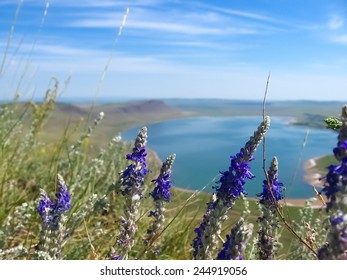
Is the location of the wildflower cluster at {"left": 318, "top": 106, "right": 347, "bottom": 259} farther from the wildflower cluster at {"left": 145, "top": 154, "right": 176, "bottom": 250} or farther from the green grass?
the green grass

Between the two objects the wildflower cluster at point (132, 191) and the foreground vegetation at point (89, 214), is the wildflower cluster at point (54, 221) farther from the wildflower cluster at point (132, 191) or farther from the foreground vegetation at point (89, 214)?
the wildflower cluster at point (132, 191)

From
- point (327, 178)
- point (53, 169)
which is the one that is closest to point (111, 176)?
point (53, 169)

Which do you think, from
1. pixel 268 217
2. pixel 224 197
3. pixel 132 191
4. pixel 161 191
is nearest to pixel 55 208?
pixel 132 191

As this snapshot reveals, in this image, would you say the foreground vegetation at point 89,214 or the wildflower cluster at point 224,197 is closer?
the wildflower cluster at point 224,197

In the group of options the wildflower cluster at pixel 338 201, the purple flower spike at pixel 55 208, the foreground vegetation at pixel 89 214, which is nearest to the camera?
the wildflower cluster at pixel 338 201

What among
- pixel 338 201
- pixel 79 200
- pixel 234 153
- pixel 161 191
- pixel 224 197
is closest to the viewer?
pixel 338 201

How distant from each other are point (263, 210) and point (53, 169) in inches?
177

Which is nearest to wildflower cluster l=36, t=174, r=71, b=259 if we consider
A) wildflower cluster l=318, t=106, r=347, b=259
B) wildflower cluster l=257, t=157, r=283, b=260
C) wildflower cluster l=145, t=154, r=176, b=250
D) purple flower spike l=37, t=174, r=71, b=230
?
purple flower spike l=37, t=174, r=71, b=230

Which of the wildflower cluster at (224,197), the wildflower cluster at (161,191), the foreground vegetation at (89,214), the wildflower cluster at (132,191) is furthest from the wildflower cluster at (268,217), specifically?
the wildflower cluster at (132,191)

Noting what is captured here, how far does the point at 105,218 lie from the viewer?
6348 mm

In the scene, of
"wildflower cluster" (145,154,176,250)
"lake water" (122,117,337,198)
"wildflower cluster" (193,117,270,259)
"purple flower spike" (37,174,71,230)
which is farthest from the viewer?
"lake water" (122,117,337,198)

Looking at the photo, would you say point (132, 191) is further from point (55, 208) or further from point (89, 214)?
point (89, 214)
